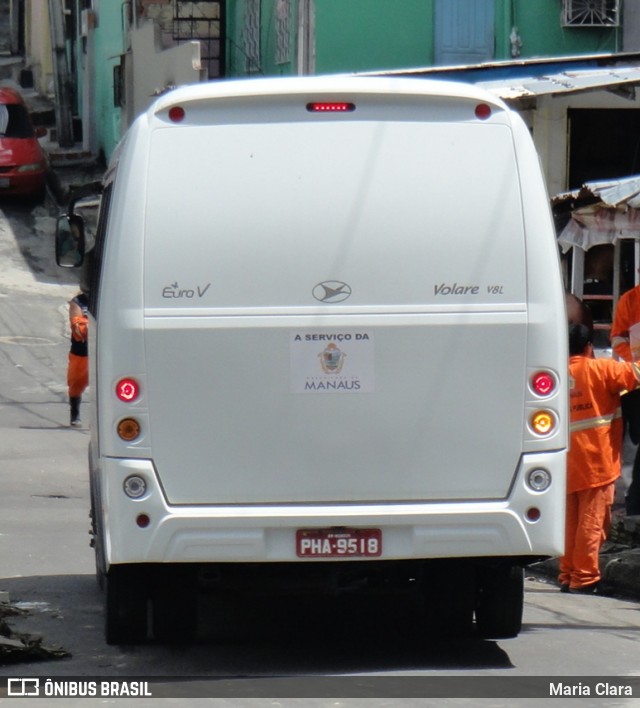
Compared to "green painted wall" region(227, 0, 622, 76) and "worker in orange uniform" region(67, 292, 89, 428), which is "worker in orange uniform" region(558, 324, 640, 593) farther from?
"green painted wall" region(227, 0, 622, 76)

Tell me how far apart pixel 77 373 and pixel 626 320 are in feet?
25.1

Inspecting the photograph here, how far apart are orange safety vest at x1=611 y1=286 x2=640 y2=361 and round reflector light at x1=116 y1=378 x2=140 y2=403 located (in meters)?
5.09

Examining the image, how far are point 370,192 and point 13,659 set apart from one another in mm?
2641

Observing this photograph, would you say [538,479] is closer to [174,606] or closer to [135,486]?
[135,486]

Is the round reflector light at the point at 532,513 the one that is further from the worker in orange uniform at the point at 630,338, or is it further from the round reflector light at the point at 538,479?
the worker in orange uniform at the point at 630,338

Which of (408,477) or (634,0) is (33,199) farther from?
(408,477)

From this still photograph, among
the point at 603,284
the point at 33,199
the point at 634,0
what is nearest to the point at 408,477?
the point at 603,284

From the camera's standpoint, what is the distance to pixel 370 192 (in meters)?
6.86

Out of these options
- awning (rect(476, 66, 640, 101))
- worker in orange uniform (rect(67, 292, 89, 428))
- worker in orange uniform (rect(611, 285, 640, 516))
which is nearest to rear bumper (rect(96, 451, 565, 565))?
worker in orange uniform (rect(611, 285, 640, 516))

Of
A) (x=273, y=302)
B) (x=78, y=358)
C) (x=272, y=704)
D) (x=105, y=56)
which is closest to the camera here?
(x=272, y=704)

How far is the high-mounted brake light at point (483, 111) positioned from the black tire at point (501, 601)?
212 centimetres

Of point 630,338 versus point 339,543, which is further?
point 630,338

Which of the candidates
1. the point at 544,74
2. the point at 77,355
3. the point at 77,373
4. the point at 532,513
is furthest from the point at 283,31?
the point at 532,513

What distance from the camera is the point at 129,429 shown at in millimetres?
6773
